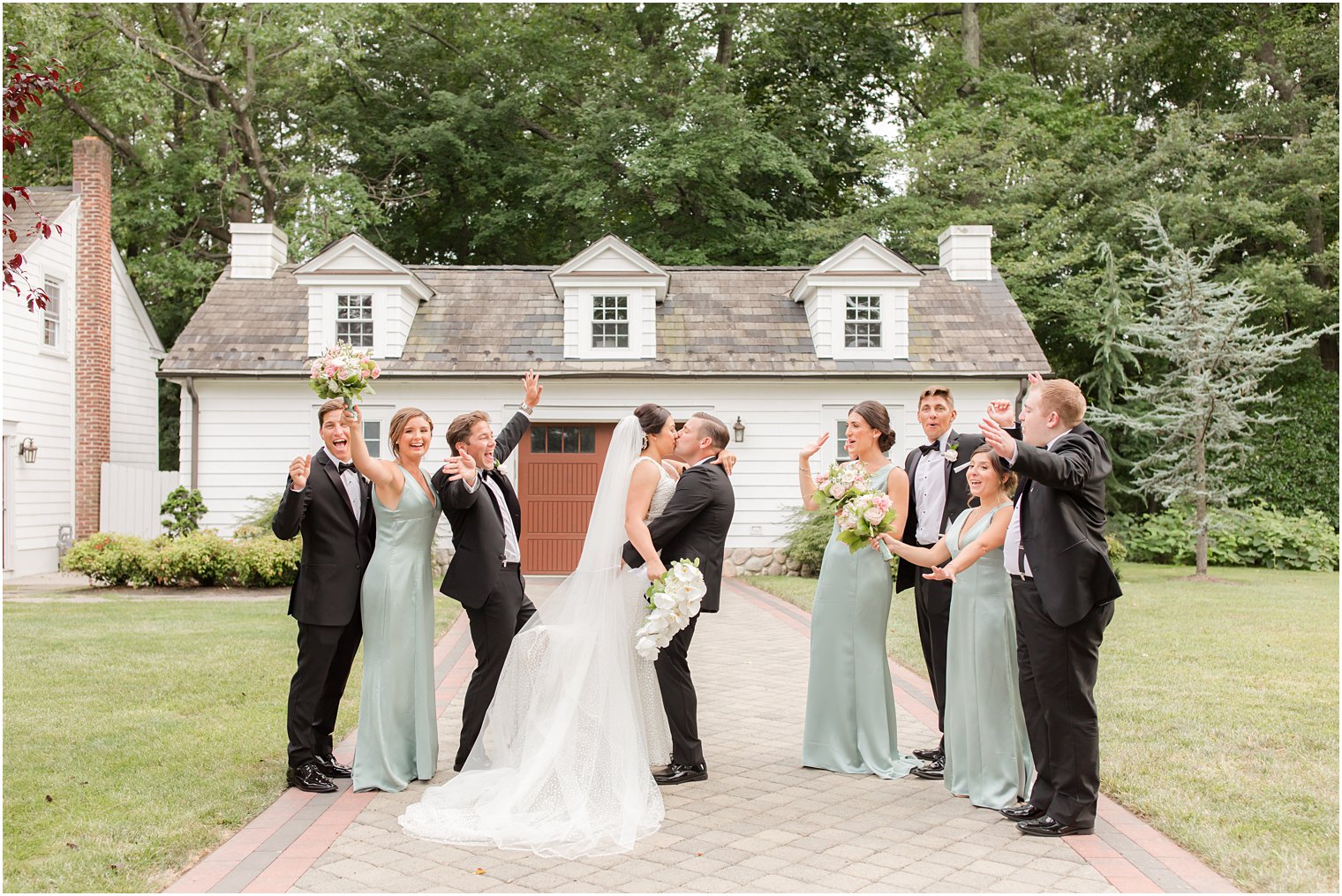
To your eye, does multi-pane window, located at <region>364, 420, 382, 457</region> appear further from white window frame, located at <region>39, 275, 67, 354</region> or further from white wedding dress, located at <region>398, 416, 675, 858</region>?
white wedding dress, located at <region>398, 416, 675, 858</region>

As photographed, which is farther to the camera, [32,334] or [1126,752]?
[32,334]

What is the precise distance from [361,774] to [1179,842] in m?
4.23

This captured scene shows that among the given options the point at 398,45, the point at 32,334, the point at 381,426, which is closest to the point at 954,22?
the point at 398,45

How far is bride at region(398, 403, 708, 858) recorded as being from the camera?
513cm

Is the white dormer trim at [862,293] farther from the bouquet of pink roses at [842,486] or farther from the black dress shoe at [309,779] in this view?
the black dress shoe at [309,779]

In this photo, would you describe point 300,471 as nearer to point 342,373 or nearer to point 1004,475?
point 342,373

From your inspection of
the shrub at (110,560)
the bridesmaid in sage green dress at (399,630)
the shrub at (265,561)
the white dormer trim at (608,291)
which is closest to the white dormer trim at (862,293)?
the white dormer trim at (608,291)

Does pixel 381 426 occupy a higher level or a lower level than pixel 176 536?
higher

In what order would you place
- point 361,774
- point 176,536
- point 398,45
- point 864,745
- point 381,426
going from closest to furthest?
point 361,774 < point 864,745 < point 176,536 < point 381,426 < point 398,45

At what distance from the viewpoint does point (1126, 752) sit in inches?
260

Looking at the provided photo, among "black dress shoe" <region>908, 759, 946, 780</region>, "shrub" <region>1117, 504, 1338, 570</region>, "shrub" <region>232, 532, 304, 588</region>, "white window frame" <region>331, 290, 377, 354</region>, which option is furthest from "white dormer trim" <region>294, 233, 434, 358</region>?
"shrub" <region>1117, 504, 1338, 570</region>

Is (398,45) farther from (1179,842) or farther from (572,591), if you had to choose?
(1179,842)

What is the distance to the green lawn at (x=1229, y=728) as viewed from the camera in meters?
4.95

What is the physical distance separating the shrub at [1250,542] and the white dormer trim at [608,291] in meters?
11.4
